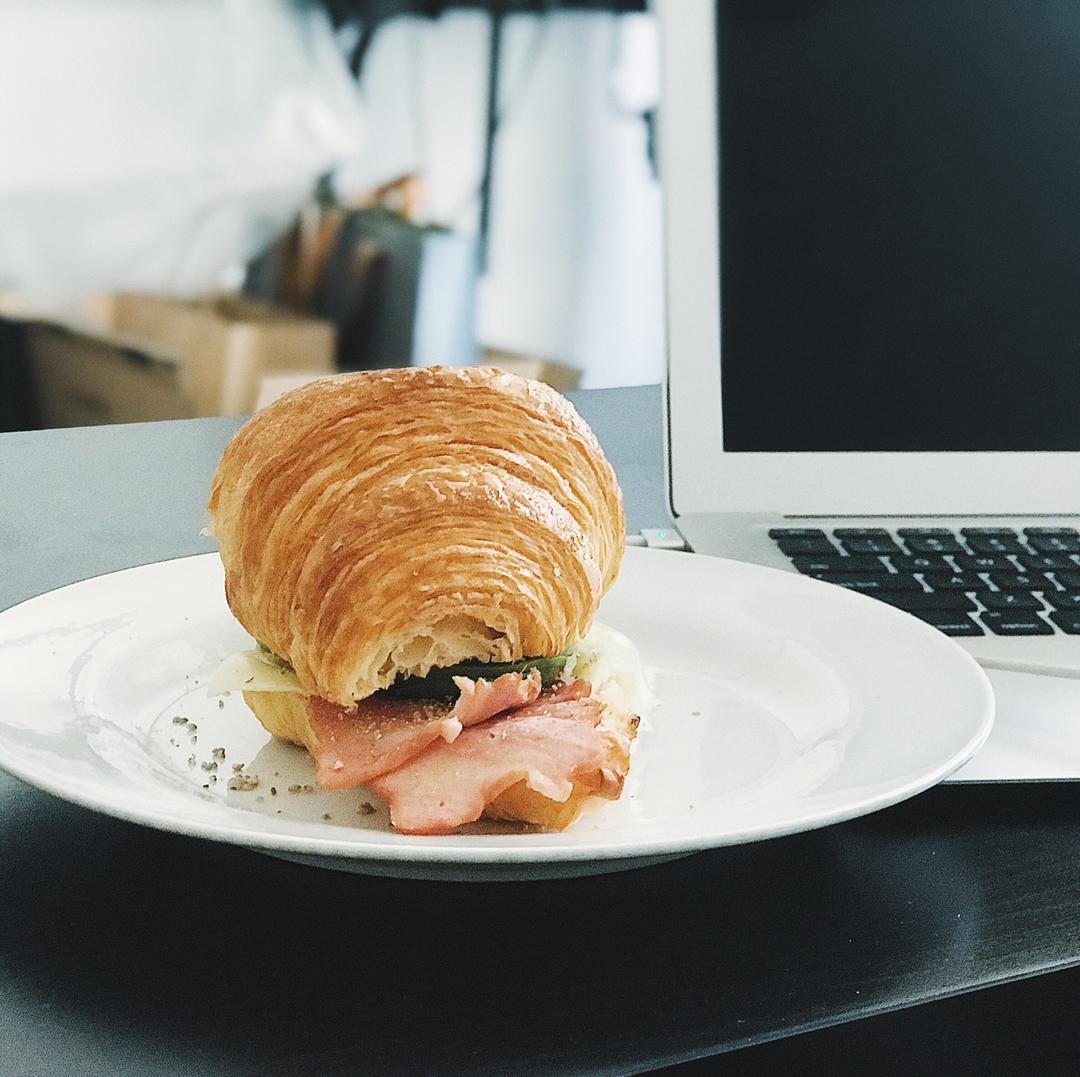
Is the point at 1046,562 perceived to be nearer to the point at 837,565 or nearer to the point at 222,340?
the point at 837,565

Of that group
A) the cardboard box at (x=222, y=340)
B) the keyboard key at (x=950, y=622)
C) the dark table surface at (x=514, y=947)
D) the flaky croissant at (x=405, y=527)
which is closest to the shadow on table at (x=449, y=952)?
the dark table surface at (x=514, y=947)

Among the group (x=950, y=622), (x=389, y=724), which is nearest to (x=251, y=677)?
(x=389, y=724)

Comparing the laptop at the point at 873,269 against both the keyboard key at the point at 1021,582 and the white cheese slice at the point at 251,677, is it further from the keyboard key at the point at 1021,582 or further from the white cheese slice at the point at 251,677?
the white cheese slice at the point at 251,677

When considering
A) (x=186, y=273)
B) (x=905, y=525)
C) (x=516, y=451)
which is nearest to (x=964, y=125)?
(x=905, y=525)

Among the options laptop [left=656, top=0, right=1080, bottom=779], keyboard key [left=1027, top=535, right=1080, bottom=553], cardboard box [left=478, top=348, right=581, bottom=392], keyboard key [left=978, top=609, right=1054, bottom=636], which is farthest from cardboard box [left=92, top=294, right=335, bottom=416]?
keyboard key [left=978, top=609, right=1054, bottom=636]

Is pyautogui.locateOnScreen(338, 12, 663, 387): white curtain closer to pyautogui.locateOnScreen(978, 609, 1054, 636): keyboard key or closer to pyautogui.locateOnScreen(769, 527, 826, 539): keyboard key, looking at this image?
pyautogui.locateOnScreen(769, 527, 826, 539): keyboard key

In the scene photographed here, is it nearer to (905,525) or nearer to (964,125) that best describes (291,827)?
(905,525)
